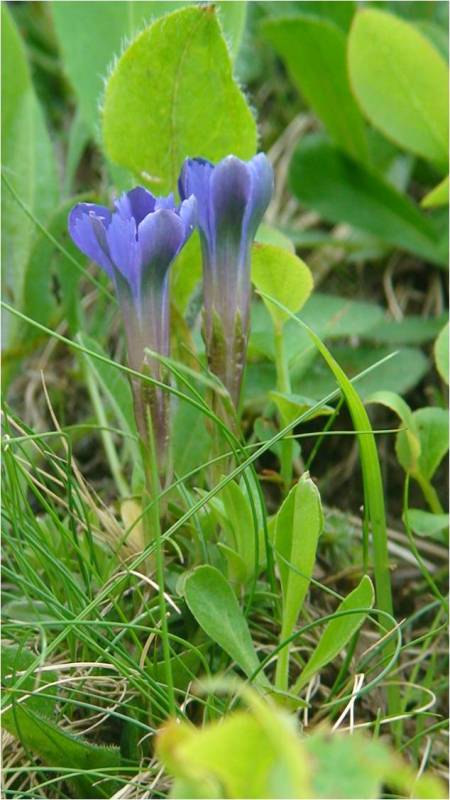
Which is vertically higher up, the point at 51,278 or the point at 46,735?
the point at 51,278

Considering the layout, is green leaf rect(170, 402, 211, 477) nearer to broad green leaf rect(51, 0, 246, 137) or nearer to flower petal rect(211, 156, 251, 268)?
flower petal rect(211, 156, 251, 268)

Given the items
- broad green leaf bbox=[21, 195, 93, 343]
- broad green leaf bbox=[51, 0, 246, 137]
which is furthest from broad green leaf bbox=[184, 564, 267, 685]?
broad green leaf bbox=[51, 0, 246, 137]

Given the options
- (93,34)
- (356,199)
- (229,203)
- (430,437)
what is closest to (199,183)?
(229,203)

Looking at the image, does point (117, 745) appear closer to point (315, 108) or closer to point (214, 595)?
point (214, 595)

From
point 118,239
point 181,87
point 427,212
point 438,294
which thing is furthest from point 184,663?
point 427,212

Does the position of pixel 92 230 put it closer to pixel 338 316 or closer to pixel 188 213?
pixel 188 213

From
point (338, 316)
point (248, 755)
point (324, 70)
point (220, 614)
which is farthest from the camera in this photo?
point (324, 70)

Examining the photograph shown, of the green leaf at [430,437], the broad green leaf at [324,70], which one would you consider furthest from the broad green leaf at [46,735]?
the broad green leaf at [324,70]
